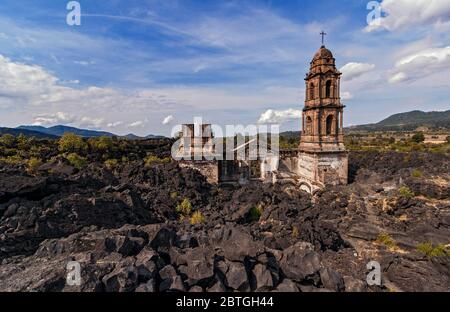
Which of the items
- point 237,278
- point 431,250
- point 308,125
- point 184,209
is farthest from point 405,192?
point 237,278

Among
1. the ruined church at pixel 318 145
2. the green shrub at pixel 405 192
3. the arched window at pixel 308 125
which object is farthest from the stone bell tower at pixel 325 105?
the green shrub at pixel 405 192

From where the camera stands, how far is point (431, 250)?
11227mm

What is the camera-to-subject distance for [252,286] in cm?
636

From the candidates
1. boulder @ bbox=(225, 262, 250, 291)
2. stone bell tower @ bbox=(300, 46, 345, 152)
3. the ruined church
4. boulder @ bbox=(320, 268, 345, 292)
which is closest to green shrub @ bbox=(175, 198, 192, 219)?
the ruined church

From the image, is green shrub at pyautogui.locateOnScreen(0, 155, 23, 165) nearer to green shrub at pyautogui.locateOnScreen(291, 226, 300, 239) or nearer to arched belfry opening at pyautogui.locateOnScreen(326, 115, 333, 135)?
green shrub at pyautogui.locateOnScreen(291, 226, 300, 239)

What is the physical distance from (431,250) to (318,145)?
37.7 feet

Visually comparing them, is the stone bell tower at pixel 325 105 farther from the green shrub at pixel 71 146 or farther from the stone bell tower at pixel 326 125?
the green shrub at pixel 71 146

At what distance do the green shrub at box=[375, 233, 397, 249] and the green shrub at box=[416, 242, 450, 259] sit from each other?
0.97 meters

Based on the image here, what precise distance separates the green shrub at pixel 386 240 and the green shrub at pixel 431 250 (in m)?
0.97

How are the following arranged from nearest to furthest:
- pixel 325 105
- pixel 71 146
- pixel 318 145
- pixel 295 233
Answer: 1. pixel 295 233
2. pixel 325 105
3. pixel 318 145
4. pixel 71 146

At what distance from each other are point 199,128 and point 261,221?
1301 centimetres

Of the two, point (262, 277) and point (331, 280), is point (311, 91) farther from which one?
point (262, 277)

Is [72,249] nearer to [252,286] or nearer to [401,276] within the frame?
[252,286]
